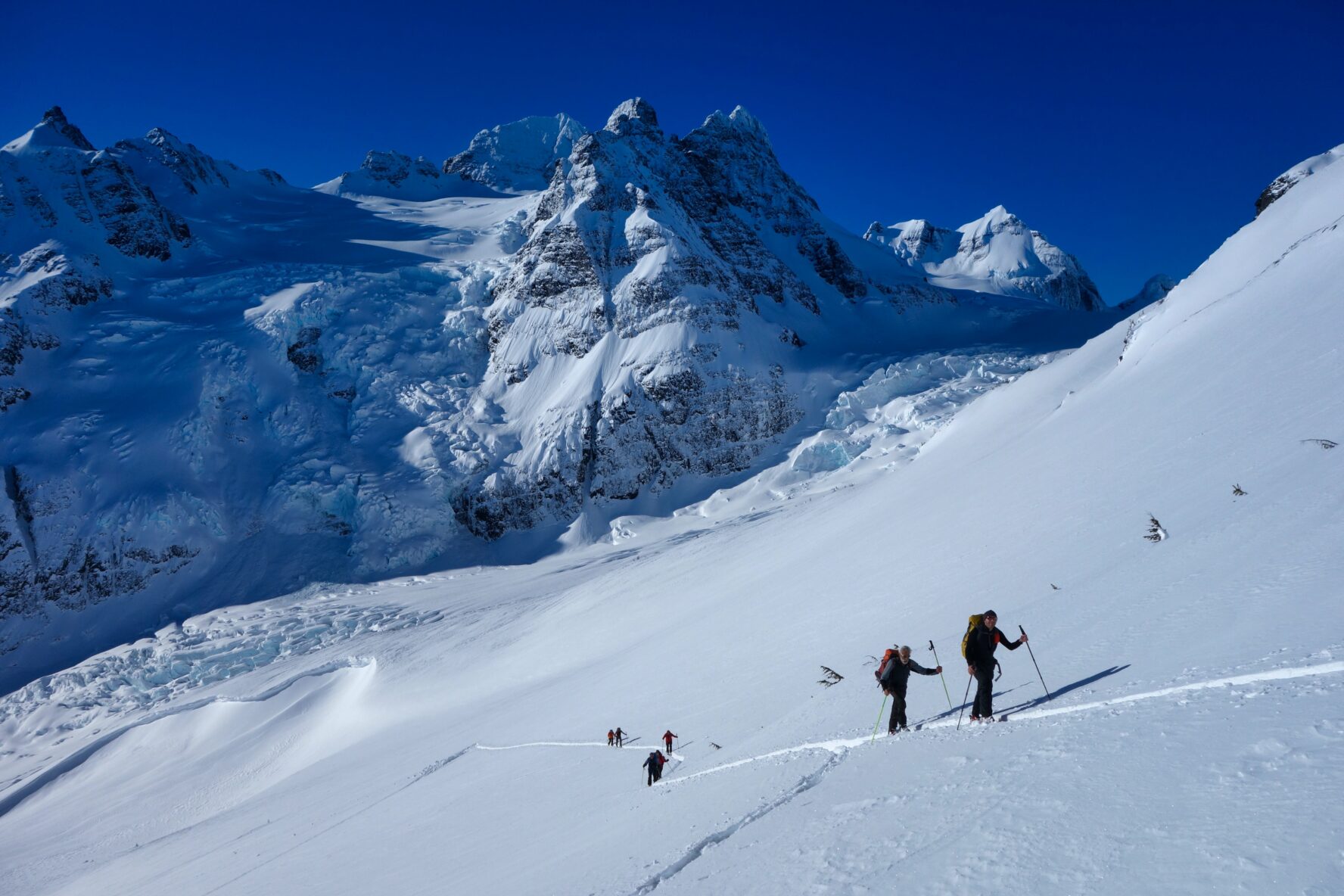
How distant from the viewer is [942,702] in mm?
9000

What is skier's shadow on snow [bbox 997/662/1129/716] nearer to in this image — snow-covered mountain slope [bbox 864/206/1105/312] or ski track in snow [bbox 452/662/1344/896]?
ski track in snow [bbox 452/662/1344/896]

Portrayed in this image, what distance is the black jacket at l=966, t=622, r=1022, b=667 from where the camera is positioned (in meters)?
7.94

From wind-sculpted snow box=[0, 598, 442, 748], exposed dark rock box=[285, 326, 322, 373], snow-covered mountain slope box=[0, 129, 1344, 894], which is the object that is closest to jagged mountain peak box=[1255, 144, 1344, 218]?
snow-covered mountain slope box=[0, 129, 1344, 894]

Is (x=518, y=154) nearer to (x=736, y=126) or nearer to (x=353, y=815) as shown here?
(x=736, y=126)

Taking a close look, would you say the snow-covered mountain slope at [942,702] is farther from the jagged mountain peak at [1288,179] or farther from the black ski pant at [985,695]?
the jagged mountain peak at [1288,179]

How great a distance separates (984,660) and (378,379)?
9726cm

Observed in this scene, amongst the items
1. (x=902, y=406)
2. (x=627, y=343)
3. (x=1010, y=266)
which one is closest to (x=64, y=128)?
(x=627, y=343)

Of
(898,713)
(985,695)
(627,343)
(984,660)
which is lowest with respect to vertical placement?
(898,713)

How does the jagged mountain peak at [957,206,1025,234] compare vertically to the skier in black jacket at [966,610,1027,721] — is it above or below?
Result: above

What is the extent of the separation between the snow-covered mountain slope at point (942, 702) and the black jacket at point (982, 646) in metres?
0.62

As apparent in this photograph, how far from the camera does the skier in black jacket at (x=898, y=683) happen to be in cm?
836

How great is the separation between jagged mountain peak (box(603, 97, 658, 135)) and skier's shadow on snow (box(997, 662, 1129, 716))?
5758 inches

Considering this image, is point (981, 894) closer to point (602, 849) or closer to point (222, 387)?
point (602, 849)

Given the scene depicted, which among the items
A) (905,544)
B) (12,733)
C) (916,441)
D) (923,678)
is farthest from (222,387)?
(923,678)
